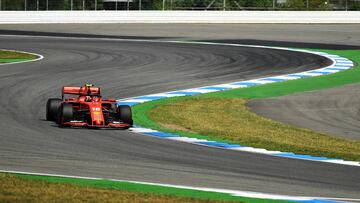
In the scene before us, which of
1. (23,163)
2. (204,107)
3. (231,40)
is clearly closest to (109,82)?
(204,107)

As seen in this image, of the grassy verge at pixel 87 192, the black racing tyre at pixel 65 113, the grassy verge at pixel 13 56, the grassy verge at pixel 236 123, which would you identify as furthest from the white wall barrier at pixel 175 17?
the grassy verge at pixel 87 192

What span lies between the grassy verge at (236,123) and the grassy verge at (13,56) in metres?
10.3

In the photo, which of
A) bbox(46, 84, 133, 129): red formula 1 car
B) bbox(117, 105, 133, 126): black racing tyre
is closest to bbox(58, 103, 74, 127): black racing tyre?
bbox(46, 84, 133, 129): red formula 1 car

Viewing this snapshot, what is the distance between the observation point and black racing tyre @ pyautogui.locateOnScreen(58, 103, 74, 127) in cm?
1727

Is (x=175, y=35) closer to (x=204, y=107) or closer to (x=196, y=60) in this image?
(x=196, y=60)

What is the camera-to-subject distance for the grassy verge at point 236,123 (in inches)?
637

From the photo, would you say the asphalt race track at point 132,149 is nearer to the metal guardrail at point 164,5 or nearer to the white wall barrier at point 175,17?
the white wall barrier at point 175,17

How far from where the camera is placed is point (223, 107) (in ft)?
71.1

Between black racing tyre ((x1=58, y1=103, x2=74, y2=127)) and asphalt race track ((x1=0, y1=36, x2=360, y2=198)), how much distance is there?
0.73 ft

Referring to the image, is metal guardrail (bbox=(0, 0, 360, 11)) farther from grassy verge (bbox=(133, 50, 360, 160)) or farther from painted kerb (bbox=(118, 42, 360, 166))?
grassy verge (bbox=(133, 50, 360, 160))

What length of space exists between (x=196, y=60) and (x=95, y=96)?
15802 millimetres

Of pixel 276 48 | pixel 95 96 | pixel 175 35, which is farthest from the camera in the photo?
pixel 175 35

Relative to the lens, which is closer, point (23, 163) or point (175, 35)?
point (23, 163)

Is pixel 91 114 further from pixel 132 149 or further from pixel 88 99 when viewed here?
pixel 132 149
